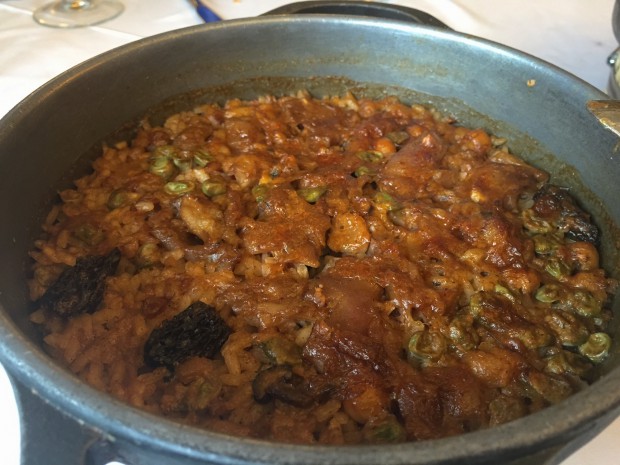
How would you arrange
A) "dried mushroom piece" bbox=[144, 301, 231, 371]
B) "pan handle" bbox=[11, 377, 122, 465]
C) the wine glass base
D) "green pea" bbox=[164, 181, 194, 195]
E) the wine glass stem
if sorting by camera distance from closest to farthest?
"pan handle" bbox=[11, 377, 122, 465] → "dried mushroom piece" bbox=[144, 301, 231, 371] → "green pea" bbox=[164, 181, 194, 195] → the wine glass base → the wine glass stem

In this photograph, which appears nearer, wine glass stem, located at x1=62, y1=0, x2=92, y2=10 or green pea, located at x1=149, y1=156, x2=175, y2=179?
green pea, located at x1=149, y1=156, x2=175, y2=179

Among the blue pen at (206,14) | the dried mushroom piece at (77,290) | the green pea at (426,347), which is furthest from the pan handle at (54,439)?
the blue pen at (206,14)

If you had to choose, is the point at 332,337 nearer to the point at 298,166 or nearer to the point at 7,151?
the point at 298,166

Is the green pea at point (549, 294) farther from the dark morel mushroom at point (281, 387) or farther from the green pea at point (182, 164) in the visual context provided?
the green pea at point (182, 164)

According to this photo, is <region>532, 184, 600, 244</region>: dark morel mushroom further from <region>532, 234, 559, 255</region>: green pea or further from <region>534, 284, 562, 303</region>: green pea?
<region>534, 284, 562, 303</region>: green pea

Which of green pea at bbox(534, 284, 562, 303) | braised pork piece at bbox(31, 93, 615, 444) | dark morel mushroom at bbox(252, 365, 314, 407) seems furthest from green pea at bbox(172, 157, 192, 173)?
green pea at bbox(534, 284, 562, 303)

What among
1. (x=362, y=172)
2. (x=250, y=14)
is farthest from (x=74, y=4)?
(x=362, y=172)
